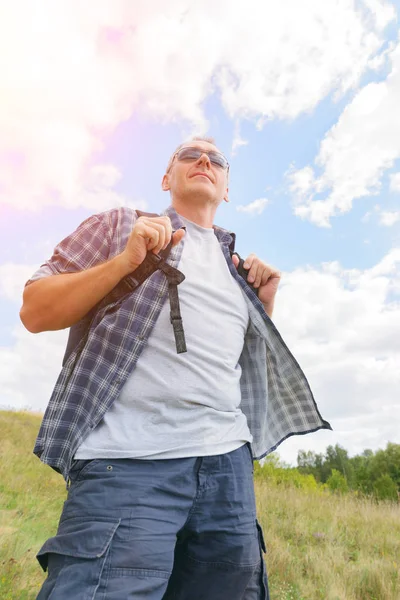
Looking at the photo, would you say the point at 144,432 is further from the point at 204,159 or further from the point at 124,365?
the point at 204,159

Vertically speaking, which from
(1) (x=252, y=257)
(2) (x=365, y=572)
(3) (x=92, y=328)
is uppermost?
(1) (x=252, y=257)

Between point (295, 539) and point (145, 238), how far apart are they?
5841 millimetres

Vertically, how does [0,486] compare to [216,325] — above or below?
below

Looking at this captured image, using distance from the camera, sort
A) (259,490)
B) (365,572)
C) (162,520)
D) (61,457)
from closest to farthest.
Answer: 1. (162,520)
2. (61,457)
3. (365,572)
4. (259,490)

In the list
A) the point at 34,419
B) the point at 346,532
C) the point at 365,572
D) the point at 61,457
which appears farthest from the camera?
the point at 34,419

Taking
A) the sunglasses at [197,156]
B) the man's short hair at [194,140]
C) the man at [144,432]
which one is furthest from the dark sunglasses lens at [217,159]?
the man at [144,432]

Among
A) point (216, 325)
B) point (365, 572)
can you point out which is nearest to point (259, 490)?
point (365, 572)

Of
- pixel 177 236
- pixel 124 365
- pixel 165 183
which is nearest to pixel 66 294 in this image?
pixel 124 365

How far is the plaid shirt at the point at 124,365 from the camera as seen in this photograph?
1985 mm

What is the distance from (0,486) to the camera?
7.45 metres

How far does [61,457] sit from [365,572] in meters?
4.40

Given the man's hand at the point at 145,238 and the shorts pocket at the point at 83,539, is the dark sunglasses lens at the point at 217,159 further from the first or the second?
the shorts pocket at the point at 83,539

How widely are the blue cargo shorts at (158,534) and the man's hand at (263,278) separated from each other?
896mm

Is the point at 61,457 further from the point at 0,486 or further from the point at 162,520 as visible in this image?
the point at 0,486
